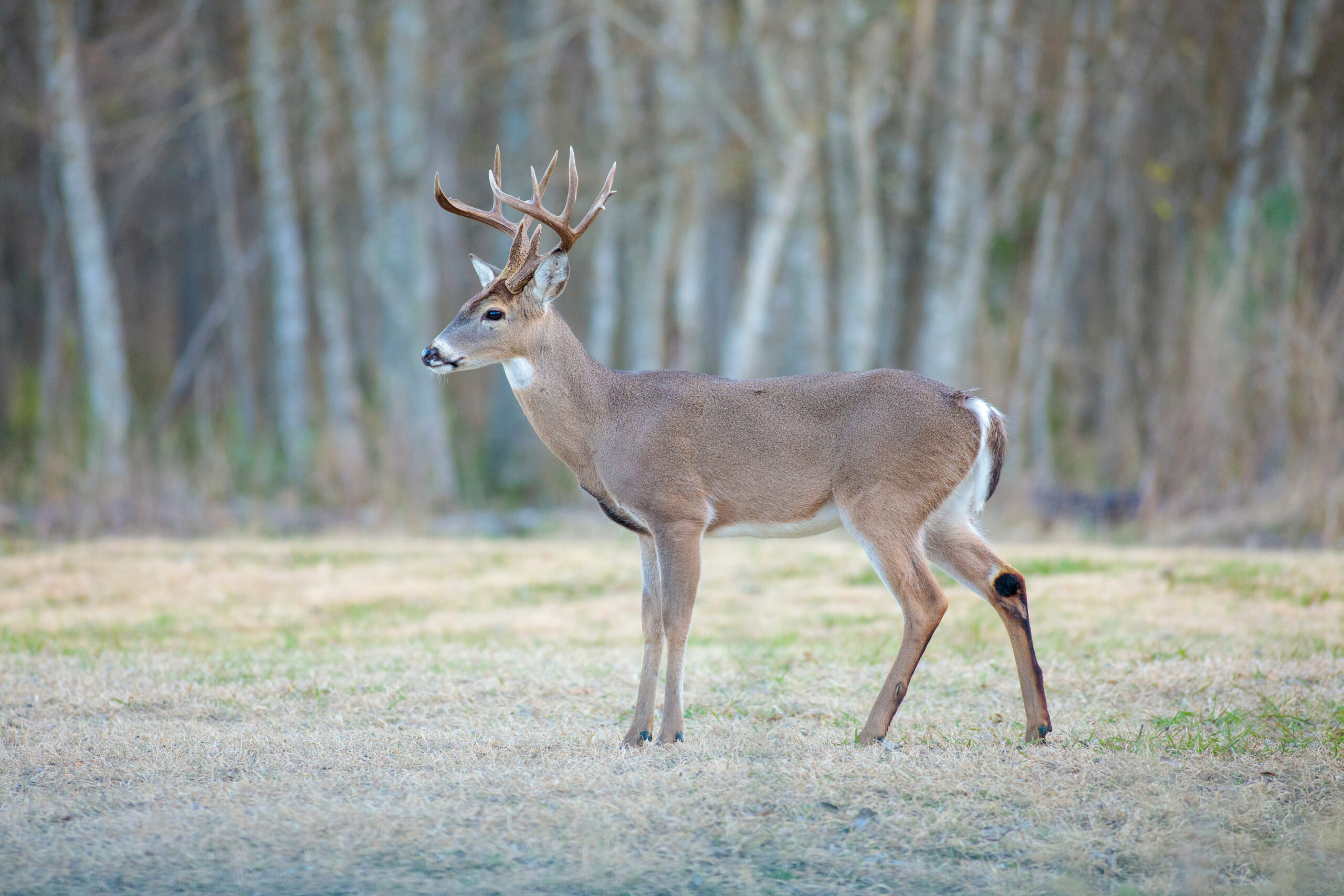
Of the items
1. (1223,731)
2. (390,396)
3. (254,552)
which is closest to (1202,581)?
(1223,731)

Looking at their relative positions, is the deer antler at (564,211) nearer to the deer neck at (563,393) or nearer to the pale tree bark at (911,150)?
the deer neck at (563,393)

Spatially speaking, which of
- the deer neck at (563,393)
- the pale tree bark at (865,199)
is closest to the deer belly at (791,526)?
the deer neck at (563,393)

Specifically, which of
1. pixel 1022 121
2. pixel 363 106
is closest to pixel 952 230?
pixel 1022 121

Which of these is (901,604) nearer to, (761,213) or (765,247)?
(765,247)

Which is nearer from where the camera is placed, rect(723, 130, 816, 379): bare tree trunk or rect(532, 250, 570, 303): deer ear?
rect(532, 250, 570, 303): deer ear

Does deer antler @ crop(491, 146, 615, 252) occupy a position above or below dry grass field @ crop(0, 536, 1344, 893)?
above

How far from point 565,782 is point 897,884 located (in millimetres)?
1239

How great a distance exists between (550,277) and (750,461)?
1222 mm

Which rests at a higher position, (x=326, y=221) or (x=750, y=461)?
(x=326, y=221)

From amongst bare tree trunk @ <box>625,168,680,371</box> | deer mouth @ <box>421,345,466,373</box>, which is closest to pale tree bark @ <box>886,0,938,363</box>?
bare tree trunk @ <box>625,168,680,371</box>

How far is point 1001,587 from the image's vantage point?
548cm

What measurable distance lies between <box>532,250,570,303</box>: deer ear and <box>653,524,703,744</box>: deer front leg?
123 cm

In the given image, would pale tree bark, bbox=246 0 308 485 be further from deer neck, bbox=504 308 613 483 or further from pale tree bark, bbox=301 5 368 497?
deer neck, bbox=504 308 613 483

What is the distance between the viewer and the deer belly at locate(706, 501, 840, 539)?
5.67 metres
